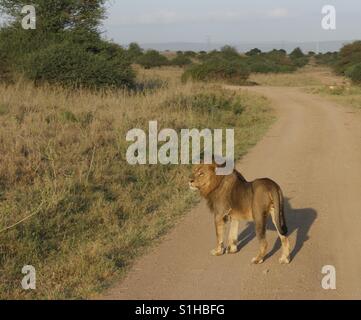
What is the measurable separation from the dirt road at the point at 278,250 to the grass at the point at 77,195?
1.04 ft

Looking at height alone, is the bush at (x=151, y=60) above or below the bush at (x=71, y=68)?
above

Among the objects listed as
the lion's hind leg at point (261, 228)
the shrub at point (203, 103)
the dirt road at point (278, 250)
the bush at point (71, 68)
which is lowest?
the dirt road at point (278, 250)

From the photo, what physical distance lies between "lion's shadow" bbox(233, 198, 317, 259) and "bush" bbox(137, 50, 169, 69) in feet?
170

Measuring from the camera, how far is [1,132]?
9859 mm

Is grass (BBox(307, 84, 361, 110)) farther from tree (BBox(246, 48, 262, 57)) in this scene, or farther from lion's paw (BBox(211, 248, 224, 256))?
tree (BBox(246, 48, 262, 57))

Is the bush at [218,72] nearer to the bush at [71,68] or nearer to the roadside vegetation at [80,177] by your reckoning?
the bush at [71,68]

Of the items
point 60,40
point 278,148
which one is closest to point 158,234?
point 278,148

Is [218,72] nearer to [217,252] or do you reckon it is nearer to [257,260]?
[217,252]

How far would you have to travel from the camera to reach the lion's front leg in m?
5.82

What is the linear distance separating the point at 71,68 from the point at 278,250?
1444 cm

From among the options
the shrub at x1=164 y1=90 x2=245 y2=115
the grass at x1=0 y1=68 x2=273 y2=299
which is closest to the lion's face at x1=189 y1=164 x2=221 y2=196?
the grass at x1=0 y1=68 x2=273 y2=299

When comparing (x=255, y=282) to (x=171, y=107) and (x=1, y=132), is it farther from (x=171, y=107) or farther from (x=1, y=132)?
(x=171, y=107)

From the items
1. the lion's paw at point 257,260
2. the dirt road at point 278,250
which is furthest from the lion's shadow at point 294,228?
the lion's paw at point 257,260

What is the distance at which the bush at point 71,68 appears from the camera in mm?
18984
